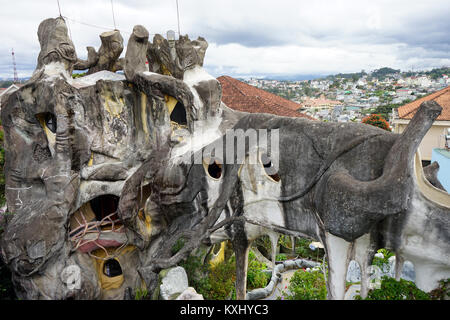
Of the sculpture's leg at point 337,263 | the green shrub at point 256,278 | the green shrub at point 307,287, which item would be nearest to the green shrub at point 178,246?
the green shrub at point 307,287

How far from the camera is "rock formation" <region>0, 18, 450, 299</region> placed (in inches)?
278

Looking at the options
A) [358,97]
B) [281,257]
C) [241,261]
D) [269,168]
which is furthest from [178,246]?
[358,97]

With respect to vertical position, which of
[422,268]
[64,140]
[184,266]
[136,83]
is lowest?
[184,266]

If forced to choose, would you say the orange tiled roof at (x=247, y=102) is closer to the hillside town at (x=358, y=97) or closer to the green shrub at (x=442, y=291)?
the green shrub at (x=442, y=291)

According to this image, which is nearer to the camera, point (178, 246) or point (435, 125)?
point (178, 246)

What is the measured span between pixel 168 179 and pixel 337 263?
188 inches

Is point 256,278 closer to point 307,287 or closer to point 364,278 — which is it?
point 307,287

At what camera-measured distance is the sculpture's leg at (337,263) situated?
7.43 metres

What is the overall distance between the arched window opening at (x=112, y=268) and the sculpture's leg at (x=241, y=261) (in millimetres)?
4517

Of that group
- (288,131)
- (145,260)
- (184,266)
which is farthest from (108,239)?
(288,131)

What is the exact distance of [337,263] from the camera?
24.7 ft

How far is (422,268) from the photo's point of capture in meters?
7.21

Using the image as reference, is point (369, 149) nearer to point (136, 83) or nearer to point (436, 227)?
point (436, 227)

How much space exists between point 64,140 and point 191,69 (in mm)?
4217
